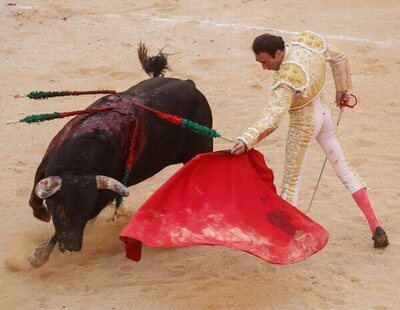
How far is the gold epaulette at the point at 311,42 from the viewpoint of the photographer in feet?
14.5

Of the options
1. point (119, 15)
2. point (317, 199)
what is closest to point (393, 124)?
point (317, 199)

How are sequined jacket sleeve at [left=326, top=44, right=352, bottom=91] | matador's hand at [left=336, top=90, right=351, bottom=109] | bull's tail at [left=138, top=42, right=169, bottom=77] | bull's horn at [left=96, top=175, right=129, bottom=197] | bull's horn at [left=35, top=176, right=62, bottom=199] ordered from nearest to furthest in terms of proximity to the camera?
bull's horn at [left=35, top=176, right=62, bottom=199]
bull's horn at [left=96, top=175, right=129, bottom=197]
sequined jacket sleeve at [left=326, top=44, right=352, bottom=91]
matador's hand at [left=336, top=90, right=351, bottom=109]
bull's tail at [left=138, top=42, right=169, bottom=77]

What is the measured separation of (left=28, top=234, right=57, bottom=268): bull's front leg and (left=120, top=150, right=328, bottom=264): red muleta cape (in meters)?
0.63

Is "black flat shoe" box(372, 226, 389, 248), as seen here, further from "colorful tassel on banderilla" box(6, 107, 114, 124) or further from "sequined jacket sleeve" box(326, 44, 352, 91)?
"colorful tassel on banderilla" box(6, 107, 114, 124)

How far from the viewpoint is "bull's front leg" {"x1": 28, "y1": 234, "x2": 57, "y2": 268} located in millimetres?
4586

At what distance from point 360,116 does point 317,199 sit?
63.5 inches

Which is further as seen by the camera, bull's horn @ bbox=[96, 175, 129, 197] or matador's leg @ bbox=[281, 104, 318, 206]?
matador's leg @ bbox=[281, 104, 318, 206]

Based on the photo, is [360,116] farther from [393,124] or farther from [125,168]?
[125,168]

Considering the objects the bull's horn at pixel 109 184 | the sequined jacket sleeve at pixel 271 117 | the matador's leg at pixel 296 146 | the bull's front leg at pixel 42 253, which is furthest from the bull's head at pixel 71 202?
the matador's leg at pixel 296 146

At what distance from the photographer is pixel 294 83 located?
4.29m

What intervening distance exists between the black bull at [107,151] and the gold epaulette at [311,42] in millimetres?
967

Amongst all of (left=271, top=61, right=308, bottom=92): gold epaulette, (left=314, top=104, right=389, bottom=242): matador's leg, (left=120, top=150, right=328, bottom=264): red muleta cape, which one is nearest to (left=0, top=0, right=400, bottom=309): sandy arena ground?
(left=314, top=104, right=389, bottom=242): matador's leg

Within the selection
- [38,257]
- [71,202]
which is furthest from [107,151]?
[38,257]

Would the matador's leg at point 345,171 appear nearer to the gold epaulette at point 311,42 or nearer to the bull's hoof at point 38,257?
the gold epaulette at point 311,42
